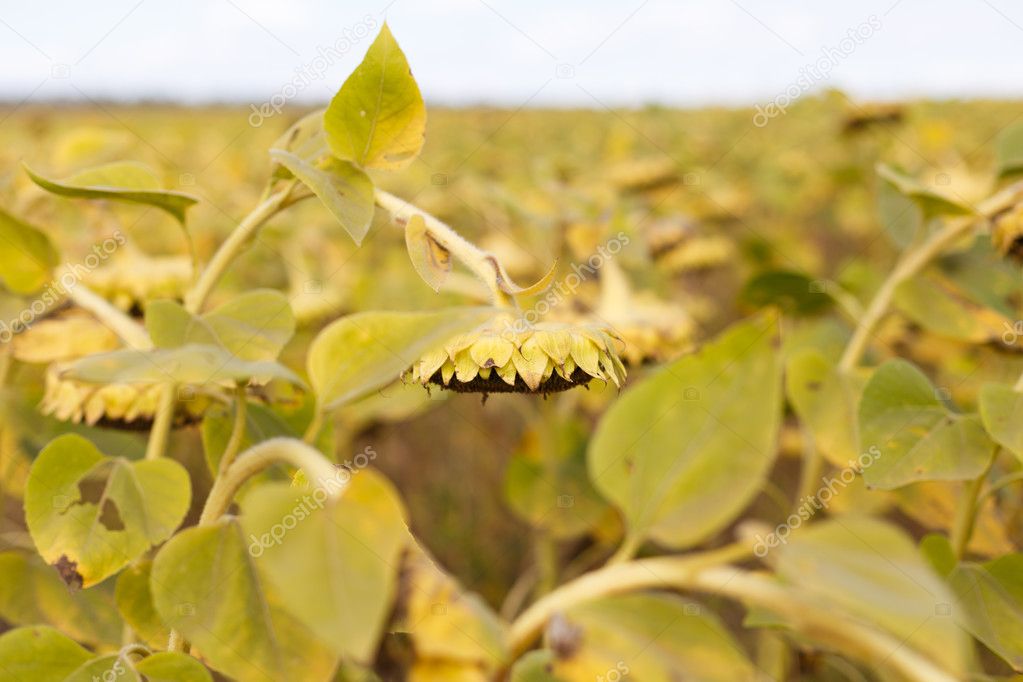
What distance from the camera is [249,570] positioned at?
0.47 metres

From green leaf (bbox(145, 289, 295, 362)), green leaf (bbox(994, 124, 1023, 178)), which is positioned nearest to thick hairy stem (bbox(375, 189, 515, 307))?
green leaf (bbox(145, 289, 295, 362))

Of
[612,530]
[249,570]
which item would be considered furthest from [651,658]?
[612,530]

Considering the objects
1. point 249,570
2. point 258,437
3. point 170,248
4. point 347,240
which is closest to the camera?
point 249,570

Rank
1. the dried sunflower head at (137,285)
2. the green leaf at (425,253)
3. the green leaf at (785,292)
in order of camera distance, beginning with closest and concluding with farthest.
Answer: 1. the green leaf at (425,253)
2. the dried sunflower head at (137,285)
3. the green leaf at (785,292)

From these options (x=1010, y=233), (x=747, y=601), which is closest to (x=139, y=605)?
(x=747, y=601)

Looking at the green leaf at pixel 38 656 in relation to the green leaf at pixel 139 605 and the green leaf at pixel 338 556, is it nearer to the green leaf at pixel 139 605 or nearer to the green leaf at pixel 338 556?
the green leaf at pixel 139 605

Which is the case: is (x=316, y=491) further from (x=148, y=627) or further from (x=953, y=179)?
(x=953, y=179)

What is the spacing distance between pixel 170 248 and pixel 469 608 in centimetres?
186

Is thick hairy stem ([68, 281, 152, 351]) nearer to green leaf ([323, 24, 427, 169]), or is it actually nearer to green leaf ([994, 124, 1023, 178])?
green leaf ([323, 24, 427, 169])

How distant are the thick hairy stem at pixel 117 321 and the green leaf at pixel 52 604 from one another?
0.75 feet

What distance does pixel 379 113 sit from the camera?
1.78ft

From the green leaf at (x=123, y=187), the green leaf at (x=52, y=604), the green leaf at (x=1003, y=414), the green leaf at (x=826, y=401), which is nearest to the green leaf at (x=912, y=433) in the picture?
the green leaf at (x=1003, y=414)

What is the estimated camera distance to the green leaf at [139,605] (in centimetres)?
56

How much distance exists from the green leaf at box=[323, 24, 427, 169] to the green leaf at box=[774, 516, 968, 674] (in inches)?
13.6
